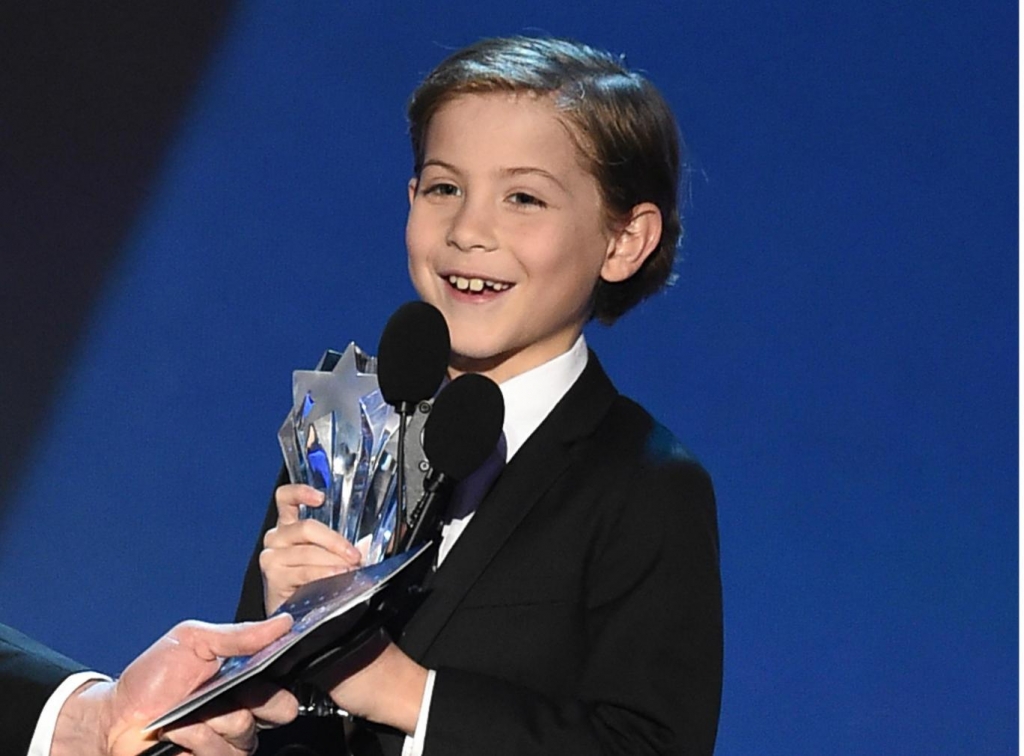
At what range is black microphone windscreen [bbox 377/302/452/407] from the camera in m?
0.96

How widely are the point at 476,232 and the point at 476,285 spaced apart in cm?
4

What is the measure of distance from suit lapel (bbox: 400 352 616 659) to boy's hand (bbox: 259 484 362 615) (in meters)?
0.12

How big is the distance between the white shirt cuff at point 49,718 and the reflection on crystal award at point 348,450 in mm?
232

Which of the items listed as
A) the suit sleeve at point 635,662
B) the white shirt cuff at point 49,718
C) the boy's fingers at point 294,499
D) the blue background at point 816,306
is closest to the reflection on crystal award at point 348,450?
the boy's fingers at point 294,499

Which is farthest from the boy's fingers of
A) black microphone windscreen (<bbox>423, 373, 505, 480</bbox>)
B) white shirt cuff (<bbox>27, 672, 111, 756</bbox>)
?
white shirt cuff (<bbox>27, 672, 111, 756</bbox>)

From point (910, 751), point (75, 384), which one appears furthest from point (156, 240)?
point (910, 751)

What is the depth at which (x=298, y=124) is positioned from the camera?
2.07 m

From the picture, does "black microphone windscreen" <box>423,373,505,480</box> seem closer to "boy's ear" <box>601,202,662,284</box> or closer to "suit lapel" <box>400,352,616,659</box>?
"suit lapel" <box>400,352,616,659</box>

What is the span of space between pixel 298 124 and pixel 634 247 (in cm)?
91

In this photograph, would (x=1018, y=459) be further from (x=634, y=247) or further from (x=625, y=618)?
(x=625, y=618)

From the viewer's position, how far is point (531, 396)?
1201 millimetres

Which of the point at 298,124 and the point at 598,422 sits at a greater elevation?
the point at 298,124

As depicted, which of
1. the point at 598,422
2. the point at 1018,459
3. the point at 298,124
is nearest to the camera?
the point at 598,422

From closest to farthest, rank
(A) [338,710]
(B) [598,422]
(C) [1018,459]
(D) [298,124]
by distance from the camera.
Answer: (A) [338,710] < (B) [598,422] < (C) [1018,459] < (D) [298,124]
